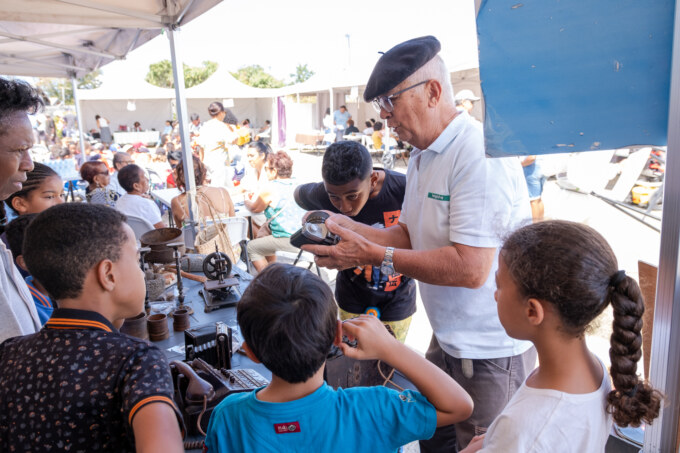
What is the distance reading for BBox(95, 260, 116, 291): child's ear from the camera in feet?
4.34

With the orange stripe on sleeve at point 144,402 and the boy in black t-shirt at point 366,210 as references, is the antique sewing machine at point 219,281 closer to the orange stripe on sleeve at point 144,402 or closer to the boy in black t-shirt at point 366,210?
the boy in black t-shirt at point 366,210

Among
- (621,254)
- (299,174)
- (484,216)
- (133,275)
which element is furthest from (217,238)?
(299,174)

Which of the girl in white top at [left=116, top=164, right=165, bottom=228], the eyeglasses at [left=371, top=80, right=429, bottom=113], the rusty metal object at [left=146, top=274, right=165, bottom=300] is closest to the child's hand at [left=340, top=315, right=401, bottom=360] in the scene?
the eyeglasses at [left=371, top=80, right=429, bottom=113]

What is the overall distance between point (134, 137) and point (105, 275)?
24.2 metres

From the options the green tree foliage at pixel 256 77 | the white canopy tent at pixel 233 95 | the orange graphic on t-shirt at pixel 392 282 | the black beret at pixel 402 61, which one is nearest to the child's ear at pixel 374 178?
the orange graphic on t-shirt at pixel 392 282

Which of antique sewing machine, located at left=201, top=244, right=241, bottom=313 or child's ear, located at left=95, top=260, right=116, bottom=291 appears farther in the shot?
antique sewing machine, located at left=201, top=244, right=241, bottom=313

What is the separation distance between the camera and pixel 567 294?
1140 millimetres

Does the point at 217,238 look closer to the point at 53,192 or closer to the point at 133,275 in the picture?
the point at 53,192

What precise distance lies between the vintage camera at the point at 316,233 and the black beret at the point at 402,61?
0.64 m

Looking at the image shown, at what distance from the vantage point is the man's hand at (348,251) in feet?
6.06

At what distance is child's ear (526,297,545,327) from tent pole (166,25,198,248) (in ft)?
13.4

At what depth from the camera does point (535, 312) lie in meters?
1.19

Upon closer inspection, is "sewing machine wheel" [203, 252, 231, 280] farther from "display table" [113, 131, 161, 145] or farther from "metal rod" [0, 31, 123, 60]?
"display table" [113, 131, 161, 145]

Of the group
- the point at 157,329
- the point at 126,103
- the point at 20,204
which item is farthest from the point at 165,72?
the point at 157,329
